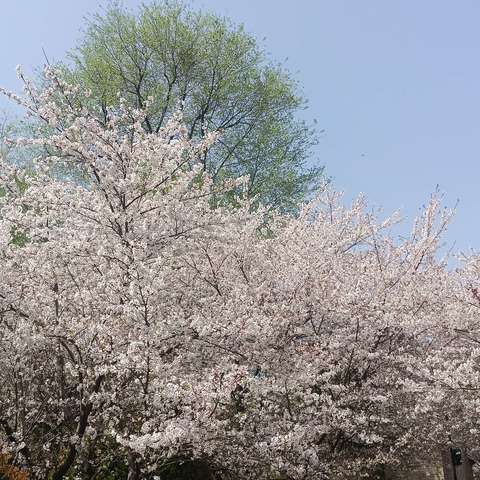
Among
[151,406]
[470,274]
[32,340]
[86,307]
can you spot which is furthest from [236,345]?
[470,274]

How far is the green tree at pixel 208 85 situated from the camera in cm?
2061

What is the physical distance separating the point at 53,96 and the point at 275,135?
14.5 metres

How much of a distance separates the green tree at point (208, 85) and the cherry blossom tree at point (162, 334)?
12024mm

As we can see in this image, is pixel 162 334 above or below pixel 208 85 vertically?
below

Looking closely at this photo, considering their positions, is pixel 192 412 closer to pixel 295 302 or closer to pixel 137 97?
pixel 295 302

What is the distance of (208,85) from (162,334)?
1628 centimetres

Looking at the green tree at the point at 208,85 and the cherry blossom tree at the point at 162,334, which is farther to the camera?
the green tree at the point at 208,85

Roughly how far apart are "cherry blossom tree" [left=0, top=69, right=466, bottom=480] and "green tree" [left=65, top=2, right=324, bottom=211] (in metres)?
12.0

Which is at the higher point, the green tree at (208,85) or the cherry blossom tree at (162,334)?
the green tree at (208,85)

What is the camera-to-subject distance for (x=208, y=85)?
2100cm

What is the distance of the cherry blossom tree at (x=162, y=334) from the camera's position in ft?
20.2

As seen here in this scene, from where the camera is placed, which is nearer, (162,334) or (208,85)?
(162,334)

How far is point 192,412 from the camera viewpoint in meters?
5.84

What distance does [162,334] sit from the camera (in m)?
6.10
